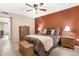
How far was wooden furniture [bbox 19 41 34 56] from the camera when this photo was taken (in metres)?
1.60

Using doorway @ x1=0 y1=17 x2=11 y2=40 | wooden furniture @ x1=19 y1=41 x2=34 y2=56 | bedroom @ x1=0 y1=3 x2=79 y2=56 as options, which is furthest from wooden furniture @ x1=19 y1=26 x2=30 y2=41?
doorway @ x1=0 y1=17 x2=11 y2=40

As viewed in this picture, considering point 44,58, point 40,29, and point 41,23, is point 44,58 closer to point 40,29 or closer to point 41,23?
point 40,29

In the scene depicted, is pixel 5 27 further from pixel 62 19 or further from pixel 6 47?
pixel 62 19

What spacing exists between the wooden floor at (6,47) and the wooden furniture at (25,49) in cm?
10

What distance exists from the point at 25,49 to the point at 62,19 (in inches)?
42.4

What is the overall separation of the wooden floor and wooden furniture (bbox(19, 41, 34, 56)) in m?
0.10

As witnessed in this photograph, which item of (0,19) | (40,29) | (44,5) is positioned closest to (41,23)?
(40,29)

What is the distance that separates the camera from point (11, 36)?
1.62m

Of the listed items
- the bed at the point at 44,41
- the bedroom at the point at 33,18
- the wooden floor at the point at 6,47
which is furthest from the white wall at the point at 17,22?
the bed at the point at 44,41

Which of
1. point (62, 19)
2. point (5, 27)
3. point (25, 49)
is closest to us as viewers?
point (5, 27)

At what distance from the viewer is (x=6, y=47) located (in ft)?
5.40

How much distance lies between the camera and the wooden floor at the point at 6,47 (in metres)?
1.54

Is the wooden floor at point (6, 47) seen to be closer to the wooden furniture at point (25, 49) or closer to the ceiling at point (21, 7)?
the wooden furniture at point (25, 49)

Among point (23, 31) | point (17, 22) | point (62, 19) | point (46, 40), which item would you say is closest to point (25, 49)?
point (23, 31)
